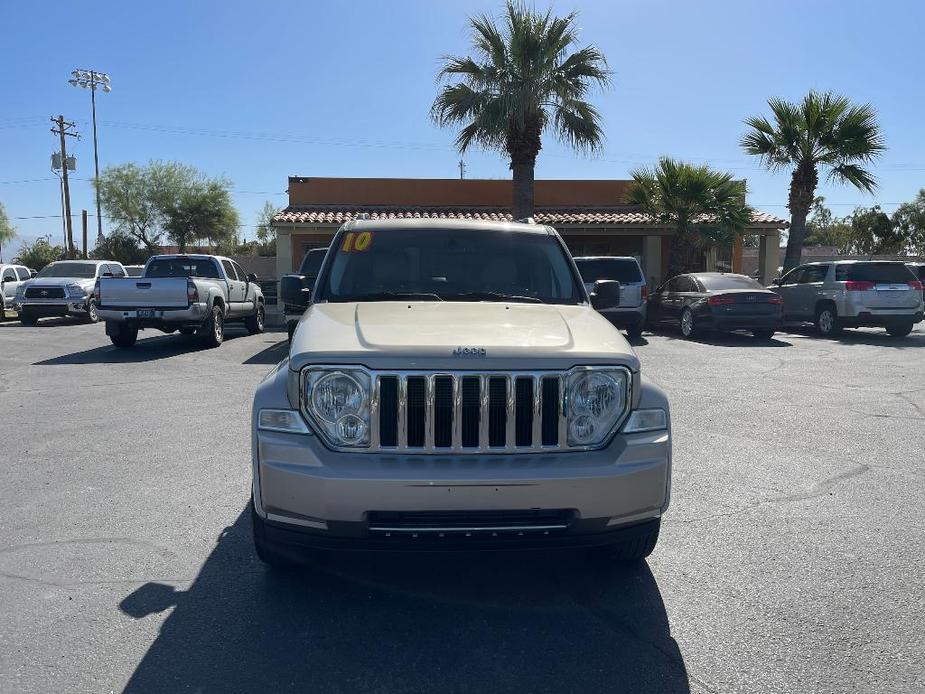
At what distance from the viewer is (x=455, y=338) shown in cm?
354

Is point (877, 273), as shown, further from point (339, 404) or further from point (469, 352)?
point (339, 404)

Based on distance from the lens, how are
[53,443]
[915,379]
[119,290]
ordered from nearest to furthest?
[53,443]
[915,379]
[119,290]

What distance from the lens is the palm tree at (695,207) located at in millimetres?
21641

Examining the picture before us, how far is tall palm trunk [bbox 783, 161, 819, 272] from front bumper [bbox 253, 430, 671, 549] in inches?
823

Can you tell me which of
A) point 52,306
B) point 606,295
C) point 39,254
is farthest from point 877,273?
point 39,254

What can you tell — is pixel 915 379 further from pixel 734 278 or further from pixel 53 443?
pixel 53 443

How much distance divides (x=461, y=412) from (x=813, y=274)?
1614cm

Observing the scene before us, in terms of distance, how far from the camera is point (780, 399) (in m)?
9.02

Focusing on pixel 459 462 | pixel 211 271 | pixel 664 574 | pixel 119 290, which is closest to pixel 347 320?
pixel 459 462

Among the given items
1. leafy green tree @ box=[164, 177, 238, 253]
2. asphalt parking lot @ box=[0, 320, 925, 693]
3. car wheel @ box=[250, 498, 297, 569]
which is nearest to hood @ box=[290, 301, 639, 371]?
car wheel @ box=[250, 498, 297, 569]

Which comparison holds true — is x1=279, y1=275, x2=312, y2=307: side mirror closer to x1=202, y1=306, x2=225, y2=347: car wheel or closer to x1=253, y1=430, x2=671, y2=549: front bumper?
x1=253, y1=430, x2=671, y2=549: front bumper

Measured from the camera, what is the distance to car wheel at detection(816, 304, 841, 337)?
16438 mm

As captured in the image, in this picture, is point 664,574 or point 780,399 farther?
point 780,399

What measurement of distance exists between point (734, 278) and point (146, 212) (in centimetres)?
3410
